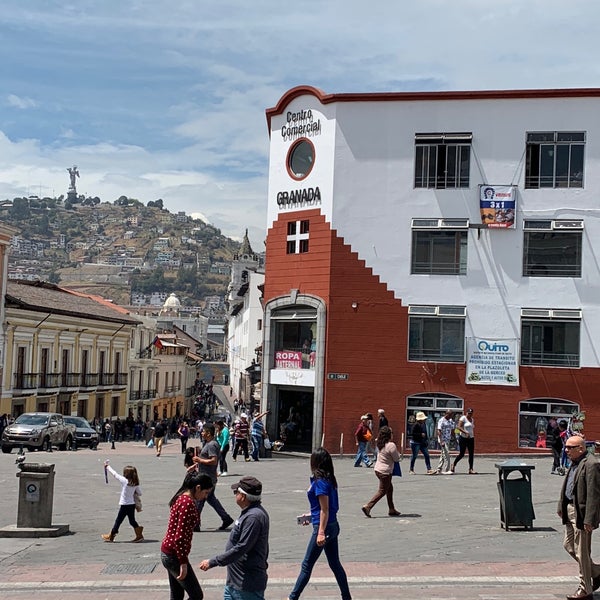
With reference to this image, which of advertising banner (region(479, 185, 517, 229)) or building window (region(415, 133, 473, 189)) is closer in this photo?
advertising banner (region(479, 185, 517, 229))

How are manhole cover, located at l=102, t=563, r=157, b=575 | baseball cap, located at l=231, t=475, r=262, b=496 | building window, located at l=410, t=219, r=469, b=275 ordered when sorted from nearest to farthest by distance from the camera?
baseball cap, located at l=231, t=475, r=262, b=496, manhole cover, located at l=102, t=563, r=157, b=575, building window, located at l=410, t=219, r=469, b=275

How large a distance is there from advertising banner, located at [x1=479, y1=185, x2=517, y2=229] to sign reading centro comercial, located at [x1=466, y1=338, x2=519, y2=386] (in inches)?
153

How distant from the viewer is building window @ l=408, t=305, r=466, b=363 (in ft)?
99.1

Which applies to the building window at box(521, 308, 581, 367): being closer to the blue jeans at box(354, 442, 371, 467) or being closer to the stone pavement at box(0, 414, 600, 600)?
the blue jeans at box(354, 442, 371, 467)

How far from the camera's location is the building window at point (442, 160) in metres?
30.4

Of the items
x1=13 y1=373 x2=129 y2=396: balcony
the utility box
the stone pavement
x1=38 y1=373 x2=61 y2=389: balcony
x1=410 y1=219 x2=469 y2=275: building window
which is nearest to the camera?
the stone pavement

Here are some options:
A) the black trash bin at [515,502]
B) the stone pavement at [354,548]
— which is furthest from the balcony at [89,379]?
the black trash bin at [515,502]

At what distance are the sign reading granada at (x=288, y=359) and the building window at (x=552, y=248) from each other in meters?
8.38

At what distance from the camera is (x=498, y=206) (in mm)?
29906

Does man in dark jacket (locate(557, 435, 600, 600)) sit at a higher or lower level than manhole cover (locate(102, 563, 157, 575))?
higher

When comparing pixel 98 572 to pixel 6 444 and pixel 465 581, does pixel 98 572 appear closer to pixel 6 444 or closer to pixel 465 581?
pixel 465 581

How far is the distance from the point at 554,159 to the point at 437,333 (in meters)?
6.99

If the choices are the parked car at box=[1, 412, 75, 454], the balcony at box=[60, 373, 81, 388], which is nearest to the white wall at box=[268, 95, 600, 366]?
the parked car at box=[1, 412, 75, 454]

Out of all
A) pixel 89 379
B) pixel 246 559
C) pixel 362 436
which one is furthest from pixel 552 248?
pixel 89 379
